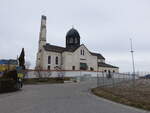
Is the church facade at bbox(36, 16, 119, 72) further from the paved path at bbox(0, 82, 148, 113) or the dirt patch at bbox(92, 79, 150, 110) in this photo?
the paved path at bbox(0, 82, 148, 113)

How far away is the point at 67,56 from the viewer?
4766 centimetres

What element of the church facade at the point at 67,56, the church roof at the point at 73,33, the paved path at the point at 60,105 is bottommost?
the paved path at the point at 60,105

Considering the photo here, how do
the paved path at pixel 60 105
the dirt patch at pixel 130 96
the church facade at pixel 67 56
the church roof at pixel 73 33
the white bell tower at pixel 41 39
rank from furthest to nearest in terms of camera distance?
the church roof at pixel 73 33
the white bell tower at pixel 41 39
the church facade at pixel 67 56
the dirt patch at pixel 130 96
the paved path at pixel 60 105

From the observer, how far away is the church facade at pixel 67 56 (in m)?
46.9

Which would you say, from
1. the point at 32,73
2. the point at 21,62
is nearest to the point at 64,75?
the point at 32,73

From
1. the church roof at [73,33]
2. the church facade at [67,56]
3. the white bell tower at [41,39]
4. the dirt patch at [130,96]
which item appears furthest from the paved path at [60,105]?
the church roof at [73,33]

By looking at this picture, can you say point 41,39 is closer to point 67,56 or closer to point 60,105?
point 67,56

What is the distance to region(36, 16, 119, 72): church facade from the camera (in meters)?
46.9

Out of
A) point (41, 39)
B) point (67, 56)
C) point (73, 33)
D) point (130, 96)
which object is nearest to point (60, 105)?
point (130, 96)

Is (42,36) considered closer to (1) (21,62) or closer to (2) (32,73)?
(2) (32,73)

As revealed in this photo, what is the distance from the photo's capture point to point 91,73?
42.3 meters

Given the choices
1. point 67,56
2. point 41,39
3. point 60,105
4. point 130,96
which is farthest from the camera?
point 41,39

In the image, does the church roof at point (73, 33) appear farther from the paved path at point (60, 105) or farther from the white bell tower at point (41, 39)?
the paved path at point (60, 105)

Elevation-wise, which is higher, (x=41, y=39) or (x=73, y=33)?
(x=73, y=33)
